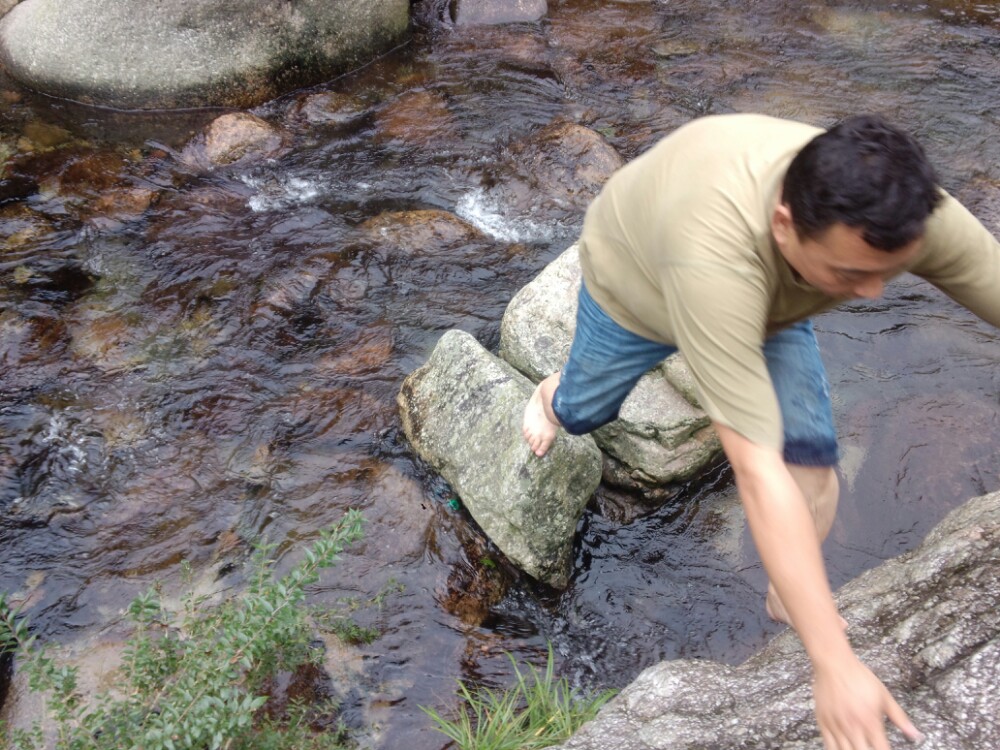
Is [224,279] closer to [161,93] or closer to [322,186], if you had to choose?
[322,186]

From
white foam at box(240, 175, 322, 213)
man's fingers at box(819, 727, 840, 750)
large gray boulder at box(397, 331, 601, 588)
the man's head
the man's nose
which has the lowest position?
large gray boulder at box(397, 331, 601, 588)

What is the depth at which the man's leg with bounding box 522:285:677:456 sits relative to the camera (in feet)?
8.38

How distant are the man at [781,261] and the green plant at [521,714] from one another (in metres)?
1.37

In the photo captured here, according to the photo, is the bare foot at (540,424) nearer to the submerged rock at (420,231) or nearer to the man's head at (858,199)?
the man's head at (858,199)

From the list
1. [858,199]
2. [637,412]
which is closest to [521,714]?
[637,412]

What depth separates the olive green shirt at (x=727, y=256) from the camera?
68.4 inches

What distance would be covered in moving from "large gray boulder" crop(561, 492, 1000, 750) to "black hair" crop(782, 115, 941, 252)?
1414mm

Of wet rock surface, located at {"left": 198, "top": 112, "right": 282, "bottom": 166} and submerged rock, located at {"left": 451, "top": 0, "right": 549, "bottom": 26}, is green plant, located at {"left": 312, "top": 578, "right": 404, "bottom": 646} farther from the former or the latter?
submerged rock, located at {"left": 451, "top": 0, "right": 549, "bottom": 26}

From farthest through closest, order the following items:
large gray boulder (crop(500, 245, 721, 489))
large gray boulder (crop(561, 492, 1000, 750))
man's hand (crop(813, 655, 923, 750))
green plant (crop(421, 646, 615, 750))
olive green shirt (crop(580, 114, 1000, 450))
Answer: large gray boulder (crop(500, 245, 721, 489)) → green plant (crop(421, 646, 615, 750)) → large gray boulder (crop(561, 492, 1000, 750)) → olive green shirt (crop(580, 114, 1000, 450)) → man's hand (crop(813, 655, 923, 750))

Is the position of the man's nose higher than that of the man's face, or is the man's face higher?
the man's face

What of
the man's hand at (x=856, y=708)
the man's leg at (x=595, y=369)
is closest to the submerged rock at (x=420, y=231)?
the man's leg at (x=595, y=369)

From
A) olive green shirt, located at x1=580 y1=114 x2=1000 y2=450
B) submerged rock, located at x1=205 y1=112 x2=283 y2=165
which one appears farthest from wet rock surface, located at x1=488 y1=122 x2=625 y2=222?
olive green shirt, located at x1=580 y1=114 x2=1000 y2=450

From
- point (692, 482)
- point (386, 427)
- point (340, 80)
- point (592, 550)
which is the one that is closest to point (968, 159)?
point (692, 482)

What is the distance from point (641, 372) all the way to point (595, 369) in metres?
0.16
